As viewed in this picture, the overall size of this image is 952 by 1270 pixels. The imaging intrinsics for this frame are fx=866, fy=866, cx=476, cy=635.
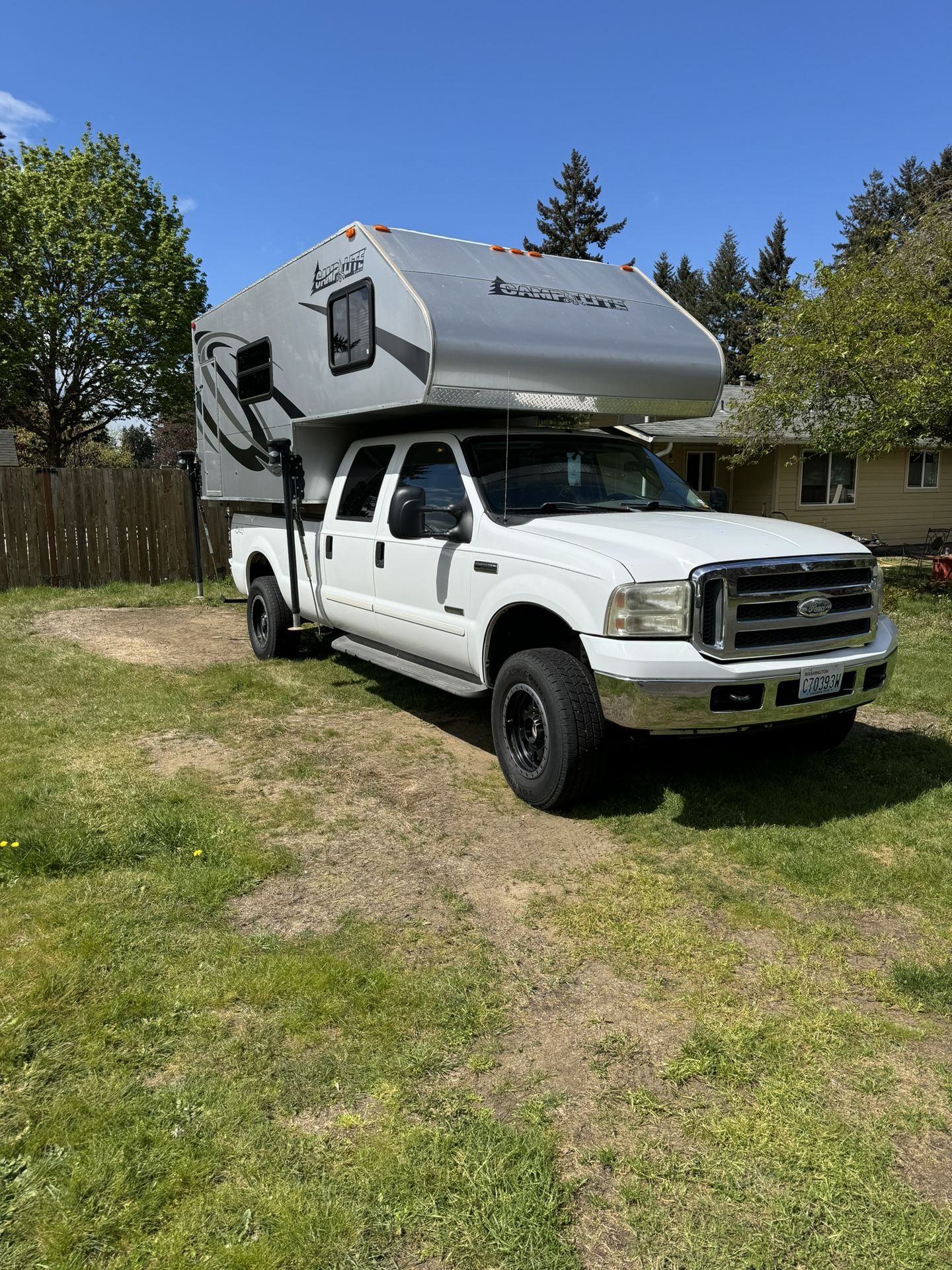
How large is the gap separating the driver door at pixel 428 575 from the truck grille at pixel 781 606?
1593mm

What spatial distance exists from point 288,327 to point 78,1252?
21.3ft

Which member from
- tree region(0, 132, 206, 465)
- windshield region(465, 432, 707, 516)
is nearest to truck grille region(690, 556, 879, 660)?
windshield region(465, 432, 707, 516)

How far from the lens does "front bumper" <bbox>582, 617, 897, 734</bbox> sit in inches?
159

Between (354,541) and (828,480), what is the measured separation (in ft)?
55.4

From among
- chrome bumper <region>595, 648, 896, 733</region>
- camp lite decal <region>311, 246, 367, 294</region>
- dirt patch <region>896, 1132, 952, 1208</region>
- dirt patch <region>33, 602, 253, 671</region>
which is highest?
camp lite decal <region>311, 246, 367, 294</region>

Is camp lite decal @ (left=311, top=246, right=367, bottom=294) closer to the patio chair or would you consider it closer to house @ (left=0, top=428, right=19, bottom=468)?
the patio chair

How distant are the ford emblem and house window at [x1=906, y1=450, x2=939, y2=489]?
1946 centimetres

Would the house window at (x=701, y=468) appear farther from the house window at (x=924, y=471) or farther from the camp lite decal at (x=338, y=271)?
the camp lite decal at (x=338, y=271)

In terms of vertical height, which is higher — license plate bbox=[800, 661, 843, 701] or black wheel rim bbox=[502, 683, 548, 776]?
license plate bbox=[800, 661, 843, 701]

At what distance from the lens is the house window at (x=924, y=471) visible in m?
21.6

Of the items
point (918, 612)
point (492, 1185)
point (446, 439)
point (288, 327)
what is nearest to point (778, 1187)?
point (492, 1185)

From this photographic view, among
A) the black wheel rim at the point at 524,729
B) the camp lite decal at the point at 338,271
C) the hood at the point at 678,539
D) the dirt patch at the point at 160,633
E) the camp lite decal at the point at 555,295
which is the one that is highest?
the camp lite decal at the point at 338,271

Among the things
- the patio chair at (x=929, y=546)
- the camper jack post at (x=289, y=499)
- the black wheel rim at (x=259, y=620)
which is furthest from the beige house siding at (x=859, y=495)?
the camper jack post at (x=289, y=499)

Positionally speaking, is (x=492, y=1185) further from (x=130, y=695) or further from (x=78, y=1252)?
(x=130, y=695)
